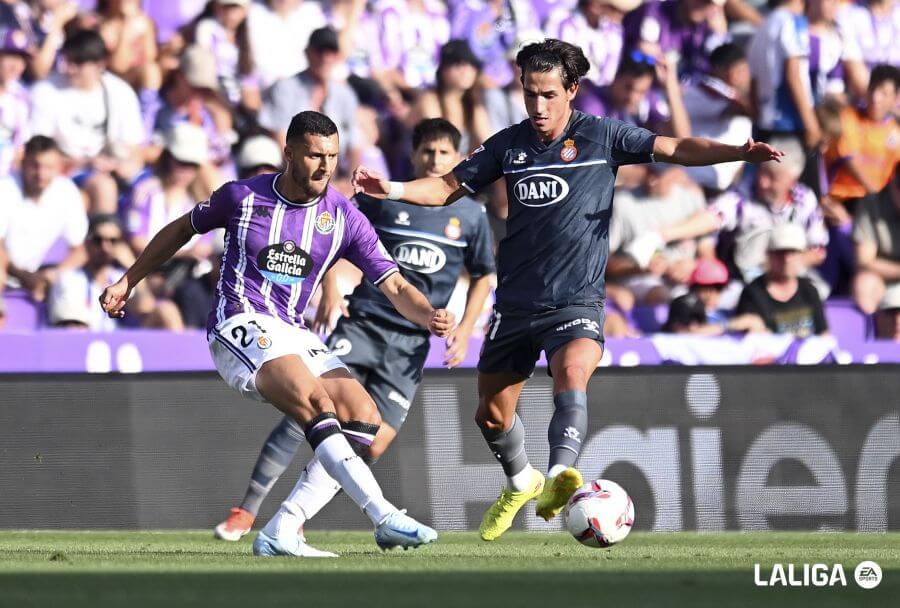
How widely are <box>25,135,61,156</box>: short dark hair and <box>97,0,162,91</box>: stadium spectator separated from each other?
95 centimetres

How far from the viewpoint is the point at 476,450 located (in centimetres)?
918

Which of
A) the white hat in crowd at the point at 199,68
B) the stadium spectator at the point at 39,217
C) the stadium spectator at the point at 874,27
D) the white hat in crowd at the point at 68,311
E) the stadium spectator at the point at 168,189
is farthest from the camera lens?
the stadium spectator at the point at 874,27

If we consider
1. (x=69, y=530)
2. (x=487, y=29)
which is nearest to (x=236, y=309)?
(x=69, y=530)

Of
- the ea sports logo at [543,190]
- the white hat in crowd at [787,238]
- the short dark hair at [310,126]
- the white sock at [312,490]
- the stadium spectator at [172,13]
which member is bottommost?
the white sock at [312,490]

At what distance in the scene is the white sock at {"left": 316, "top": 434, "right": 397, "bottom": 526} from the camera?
632 centimetres

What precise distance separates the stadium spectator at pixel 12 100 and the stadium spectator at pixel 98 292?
3.07 ft

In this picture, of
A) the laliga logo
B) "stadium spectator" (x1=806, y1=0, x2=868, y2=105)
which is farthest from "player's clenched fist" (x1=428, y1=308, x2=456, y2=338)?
"stadium spectator" (x1=806, y1=0, x2=868, y2=105)

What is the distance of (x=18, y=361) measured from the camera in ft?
32.0

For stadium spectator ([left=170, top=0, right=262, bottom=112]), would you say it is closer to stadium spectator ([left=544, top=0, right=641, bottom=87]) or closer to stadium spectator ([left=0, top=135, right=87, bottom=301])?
stadium spectator ([left=0, top=135, right=87, bottom=301])

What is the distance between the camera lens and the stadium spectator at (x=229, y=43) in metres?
12.1

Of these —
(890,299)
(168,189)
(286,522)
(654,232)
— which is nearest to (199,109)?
(168,189)

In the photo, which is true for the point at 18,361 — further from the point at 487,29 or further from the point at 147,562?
the point at 487,29

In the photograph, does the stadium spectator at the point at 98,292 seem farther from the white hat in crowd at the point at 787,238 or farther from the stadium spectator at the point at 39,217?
the white hat in crowd at the point at 787,238

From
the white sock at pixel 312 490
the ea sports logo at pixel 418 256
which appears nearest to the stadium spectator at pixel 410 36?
the ea sports logo at pixel 418 256
